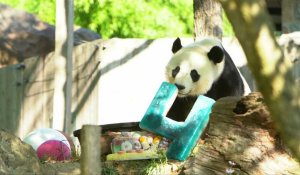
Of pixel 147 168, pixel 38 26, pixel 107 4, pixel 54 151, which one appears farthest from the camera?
pixel 107 4

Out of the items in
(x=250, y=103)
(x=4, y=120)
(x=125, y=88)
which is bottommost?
(x=4, y=120)

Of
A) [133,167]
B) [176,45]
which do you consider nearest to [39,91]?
[176,45]

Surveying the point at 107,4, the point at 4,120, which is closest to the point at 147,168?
the point at 4,120

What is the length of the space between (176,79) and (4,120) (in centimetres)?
594

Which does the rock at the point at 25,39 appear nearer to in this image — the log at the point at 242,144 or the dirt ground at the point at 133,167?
the dirt ground at the point at 133,167

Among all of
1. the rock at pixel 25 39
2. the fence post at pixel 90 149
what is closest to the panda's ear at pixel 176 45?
the fence post at pixel 90 149

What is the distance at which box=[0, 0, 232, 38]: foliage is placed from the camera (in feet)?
56.0

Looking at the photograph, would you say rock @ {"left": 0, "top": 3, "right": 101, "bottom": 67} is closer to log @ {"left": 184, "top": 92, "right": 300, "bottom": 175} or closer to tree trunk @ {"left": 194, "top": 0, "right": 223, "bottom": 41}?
tree trunk @ {"left": 194, "top": 0, "right": 223, "bottom": 41}

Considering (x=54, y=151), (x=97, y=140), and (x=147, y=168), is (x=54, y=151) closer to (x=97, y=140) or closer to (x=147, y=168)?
(x=147, y=168)

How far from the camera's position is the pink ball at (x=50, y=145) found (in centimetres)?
595

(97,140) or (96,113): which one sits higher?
(97,140)

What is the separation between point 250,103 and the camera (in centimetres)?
459

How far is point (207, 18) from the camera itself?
8.27 metres

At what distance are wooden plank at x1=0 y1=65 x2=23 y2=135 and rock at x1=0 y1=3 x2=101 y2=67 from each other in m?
1.23
